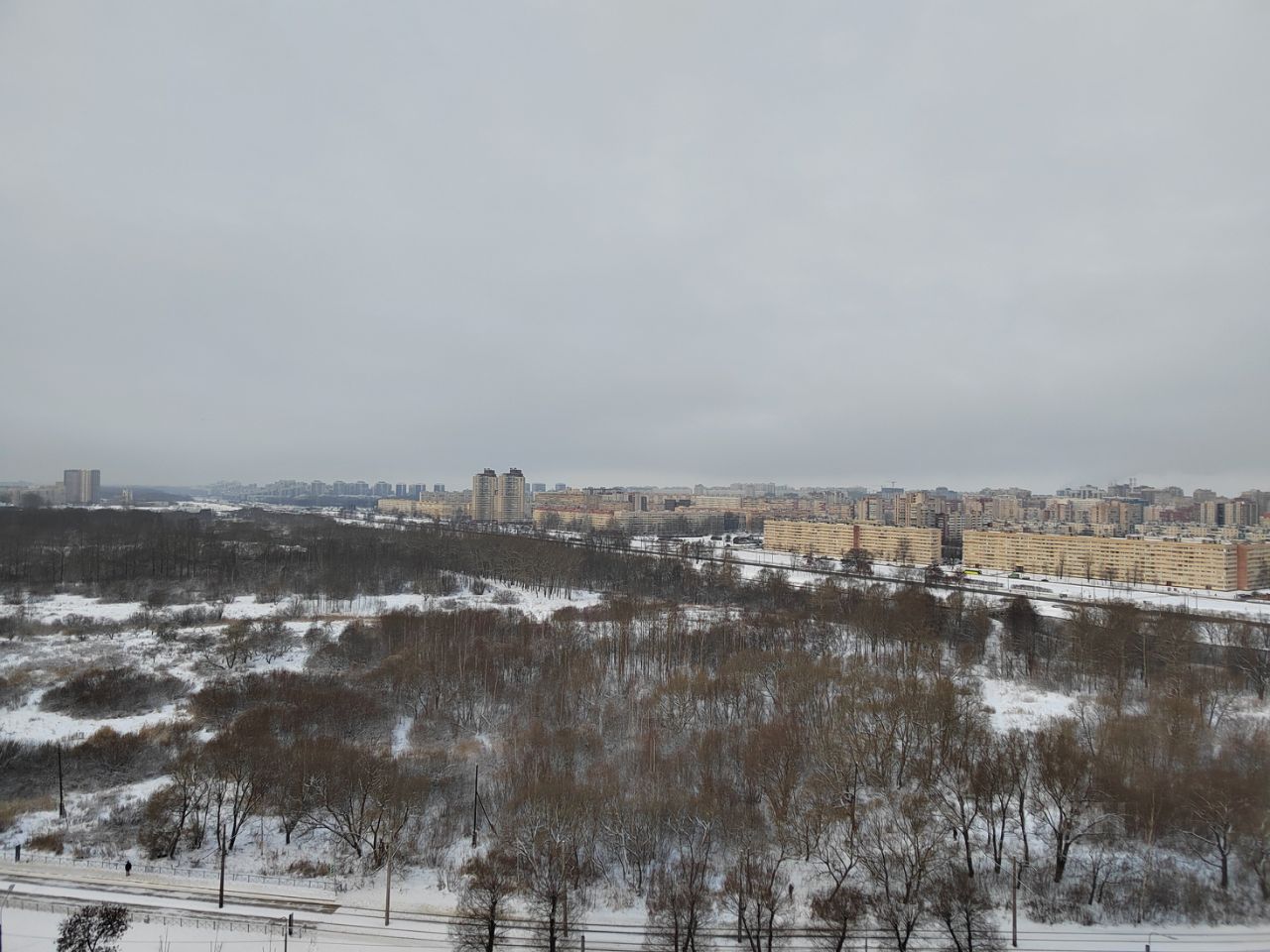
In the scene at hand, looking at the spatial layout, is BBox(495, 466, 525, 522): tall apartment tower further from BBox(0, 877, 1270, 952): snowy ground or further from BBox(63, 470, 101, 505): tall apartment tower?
BBox(0, 877, 1270, 952): snowy ground

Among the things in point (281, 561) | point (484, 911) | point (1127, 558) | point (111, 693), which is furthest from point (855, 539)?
point (484, 911)

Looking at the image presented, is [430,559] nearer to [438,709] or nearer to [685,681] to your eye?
[438,709]

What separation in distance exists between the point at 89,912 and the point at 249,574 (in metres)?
38.4

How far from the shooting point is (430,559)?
50531 mm

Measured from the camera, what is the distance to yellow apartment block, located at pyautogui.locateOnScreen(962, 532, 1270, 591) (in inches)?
1607

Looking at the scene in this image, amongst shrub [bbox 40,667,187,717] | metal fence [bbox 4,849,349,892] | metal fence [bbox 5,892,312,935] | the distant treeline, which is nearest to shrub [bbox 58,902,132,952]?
metal fence [bbox 5,892,312,935]

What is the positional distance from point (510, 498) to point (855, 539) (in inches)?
2481

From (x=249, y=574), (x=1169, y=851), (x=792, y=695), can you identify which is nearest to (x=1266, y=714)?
(x=1169, y=851)

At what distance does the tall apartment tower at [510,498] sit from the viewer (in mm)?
112562

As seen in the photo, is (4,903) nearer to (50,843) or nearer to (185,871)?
(185,871)

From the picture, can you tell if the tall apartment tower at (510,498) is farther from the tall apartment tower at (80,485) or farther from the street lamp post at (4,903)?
the street lamp post at (4,903)

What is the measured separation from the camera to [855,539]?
220ft

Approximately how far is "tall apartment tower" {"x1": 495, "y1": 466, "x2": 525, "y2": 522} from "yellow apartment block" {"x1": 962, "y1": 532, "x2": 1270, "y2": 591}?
240 ft

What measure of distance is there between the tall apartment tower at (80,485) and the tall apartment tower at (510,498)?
6461cm
